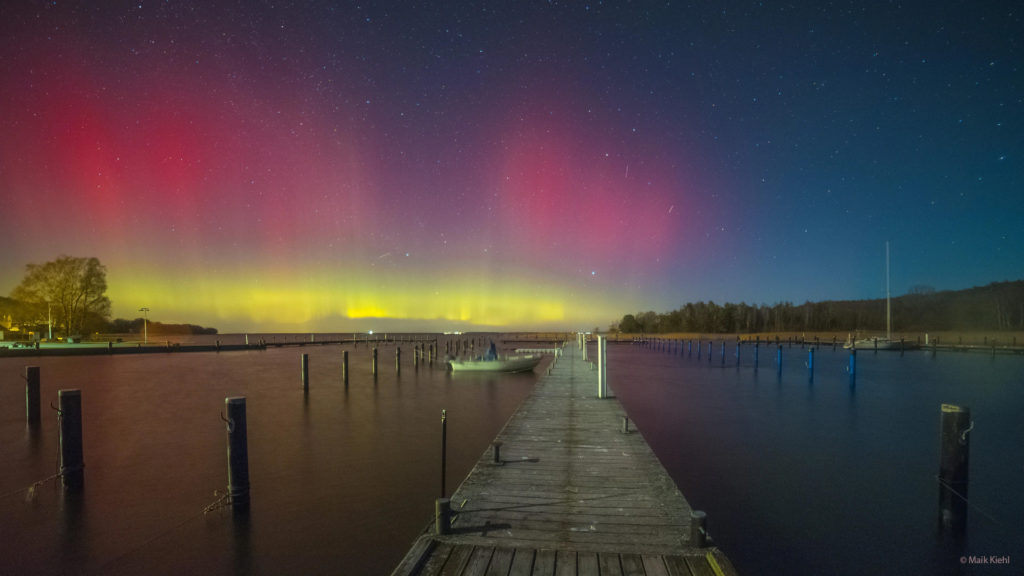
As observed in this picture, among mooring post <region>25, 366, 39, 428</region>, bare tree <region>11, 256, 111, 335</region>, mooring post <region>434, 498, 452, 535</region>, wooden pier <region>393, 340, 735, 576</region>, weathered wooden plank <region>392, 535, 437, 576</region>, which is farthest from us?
bare tree <region>11, 256, 111, 335</region>

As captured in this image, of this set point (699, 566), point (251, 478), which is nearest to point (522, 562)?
point (699, 566)

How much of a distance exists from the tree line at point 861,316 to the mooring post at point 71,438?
406 feet

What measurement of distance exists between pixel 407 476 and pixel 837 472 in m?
11.6

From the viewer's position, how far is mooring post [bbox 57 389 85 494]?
10.6m

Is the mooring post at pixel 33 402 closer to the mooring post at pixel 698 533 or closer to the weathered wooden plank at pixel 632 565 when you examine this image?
the weathered wooden plank at pixel 632 565

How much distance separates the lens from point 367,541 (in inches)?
376

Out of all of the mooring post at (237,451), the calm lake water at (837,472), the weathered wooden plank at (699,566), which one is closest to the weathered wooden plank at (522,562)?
the weathered wooden plank at (699,566)

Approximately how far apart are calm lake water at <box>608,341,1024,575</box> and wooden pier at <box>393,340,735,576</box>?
248cm

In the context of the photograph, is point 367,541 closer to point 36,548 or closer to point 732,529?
point 36,548

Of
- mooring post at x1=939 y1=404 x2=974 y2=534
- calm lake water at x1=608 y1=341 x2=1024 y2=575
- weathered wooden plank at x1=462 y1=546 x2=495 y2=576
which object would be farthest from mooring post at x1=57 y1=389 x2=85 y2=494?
mooring post at x1=939 y1=404 x2=974 y2=534

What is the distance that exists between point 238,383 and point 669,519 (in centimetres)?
3609

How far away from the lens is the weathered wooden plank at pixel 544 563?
5.30 m

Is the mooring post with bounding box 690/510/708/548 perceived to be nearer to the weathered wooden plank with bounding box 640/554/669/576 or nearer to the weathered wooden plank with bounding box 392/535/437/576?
the weathered wooden plank with bounding box 640/554/669/576

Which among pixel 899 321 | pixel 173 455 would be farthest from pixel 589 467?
pixel 899 321
